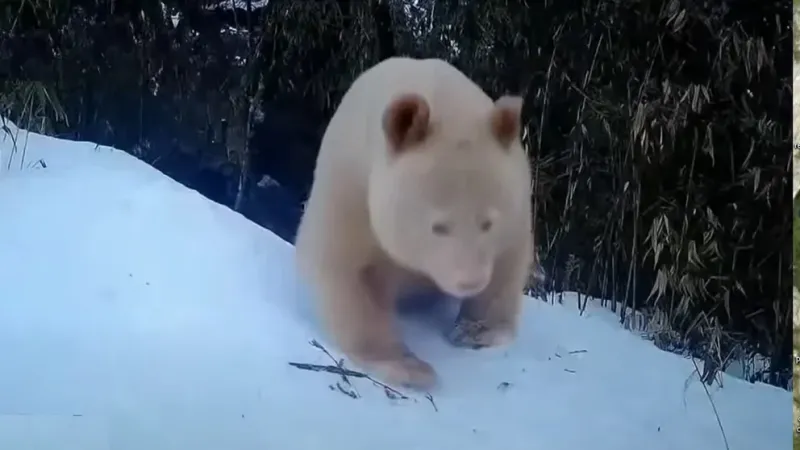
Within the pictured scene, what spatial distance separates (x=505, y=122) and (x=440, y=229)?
0.20m

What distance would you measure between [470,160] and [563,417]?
46 cm

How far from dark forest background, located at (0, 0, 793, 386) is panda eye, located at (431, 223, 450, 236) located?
0.21m

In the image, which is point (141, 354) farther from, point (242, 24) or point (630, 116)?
point (630, 116)

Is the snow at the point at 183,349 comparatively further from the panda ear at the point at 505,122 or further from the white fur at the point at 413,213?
the panda ear at the point at 505,122

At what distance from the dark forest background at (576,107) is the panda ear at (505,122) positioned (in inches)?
3.0

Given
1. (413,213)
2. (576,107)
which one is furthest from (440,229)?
(576,107)

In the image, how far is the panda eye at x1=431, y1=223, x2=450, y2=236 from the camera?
1.41 meters

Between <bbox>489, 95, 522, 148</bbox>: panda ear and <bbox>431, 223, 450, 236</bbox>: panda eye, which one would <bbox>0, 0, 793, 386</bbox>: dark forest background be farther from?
<bbox>431, 223, 450, 236</bbox>: panda eye

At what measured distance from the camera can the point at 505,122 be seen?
1.45 m

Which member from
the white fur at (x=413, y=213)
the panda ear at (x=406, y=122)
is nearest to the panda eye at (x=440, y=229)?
the white fur at (x=413, y=213)

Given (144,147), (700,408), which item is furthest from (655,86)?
(144,147)

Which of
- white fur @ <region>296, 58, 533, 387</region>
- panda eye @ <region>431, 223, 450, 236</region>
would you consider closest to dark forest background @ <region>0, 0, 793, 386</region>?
white fur @ <region>296, 58, 533, 387</region>

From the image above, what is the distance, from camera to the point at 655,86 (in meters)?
1.60

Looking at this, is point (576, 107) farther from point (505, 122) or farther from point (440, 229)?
point (440, 229)
